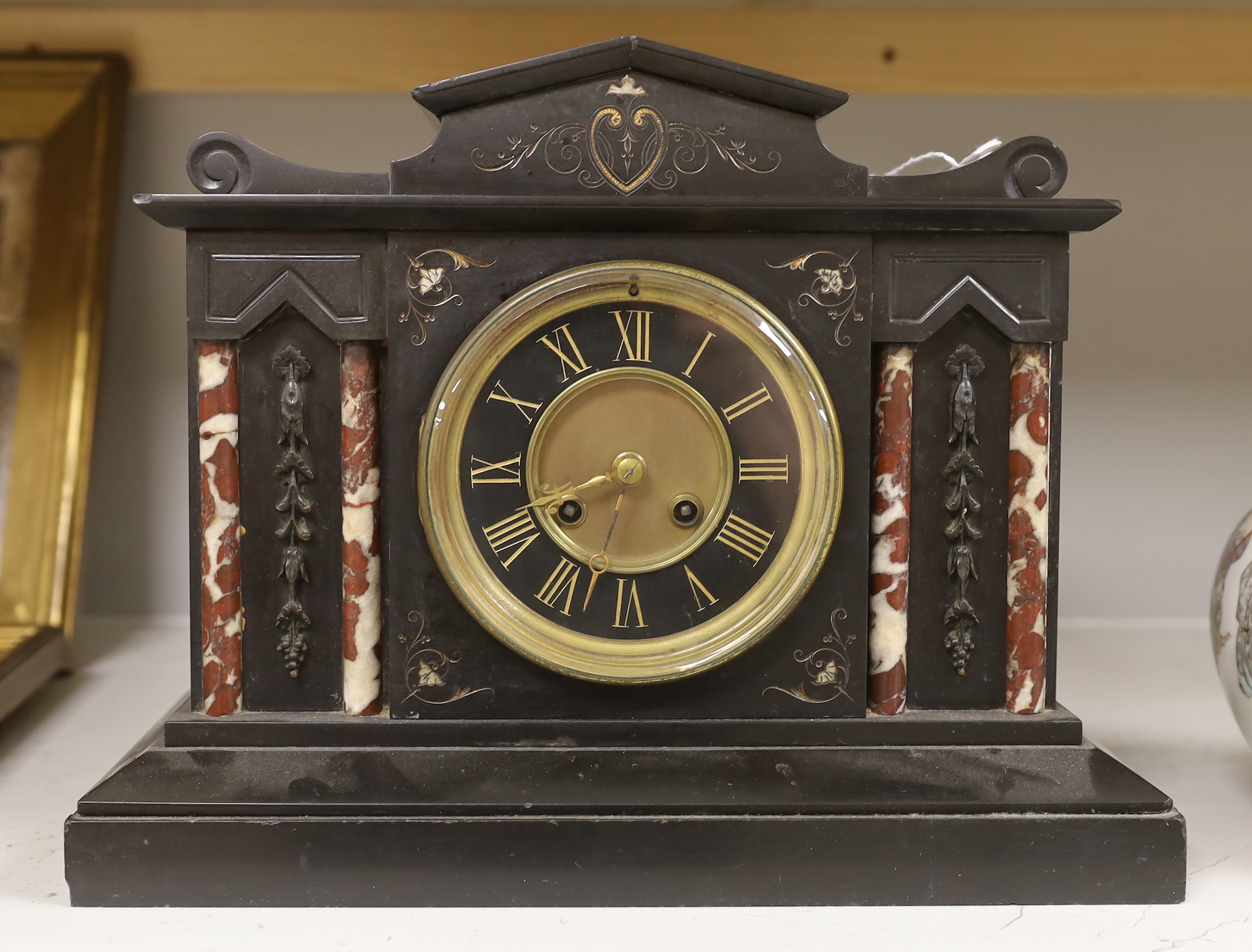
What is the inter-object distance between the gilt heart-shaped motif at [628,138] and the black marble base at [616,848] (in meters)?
1.00

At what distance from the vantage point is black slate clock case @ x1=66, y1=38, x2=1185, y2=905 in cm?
165

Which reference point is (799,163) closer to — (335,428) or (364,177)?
(364,177)

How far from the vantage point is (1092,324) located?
3.02m

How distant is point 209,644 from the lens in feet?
6.11

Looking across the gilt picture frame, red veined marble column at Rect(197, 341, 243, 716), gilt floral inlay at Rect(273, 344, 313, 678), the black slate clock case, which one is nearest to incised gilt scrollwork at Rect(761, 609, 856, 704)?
the black slate clock case

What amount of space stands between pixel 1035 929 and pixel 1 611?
242 centimetres

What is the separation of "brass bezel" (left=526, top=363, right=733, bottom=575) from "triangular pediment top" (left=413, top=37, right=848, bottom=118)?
0.48 metres

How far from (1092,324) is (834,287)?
1.53 metres

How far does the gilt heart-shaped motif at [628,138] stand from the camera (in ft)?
5.90

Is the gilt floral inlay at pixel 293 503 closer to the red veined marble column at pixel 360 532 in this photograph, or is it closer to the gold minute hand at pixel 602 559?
the red veined marble column at pixel 360 532

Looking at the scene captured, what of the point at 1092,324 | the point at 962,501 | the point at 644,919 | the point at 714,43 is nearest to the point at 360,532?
the point at 644,919

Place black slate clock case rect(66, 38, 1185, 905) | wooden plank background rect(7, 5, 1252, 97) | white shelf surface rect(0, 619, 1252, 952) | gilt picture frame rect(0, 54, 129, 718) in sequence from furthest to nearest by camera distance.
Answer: wooden plank background rect(7, 5, 1252, 97) < gilt picture frame rect(0, 54, 129, 718) < black slate clock case rect(66, 38, 1185, 905) < white shelf surface rect(0, 619, 1252, 952)

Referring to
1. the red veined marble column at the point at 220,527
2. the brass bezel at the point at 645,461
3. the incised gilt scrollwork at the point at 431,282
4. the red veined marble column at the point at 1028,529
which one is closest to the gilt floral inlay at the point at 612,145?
the incised gilt scrollwork at the point at 431,282

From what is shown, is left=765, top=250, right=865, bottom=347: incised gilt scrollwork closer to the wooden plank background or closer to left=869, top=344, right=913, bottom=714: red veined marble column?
left=869, top=344, right=913, bottom=714: red veined marble column
